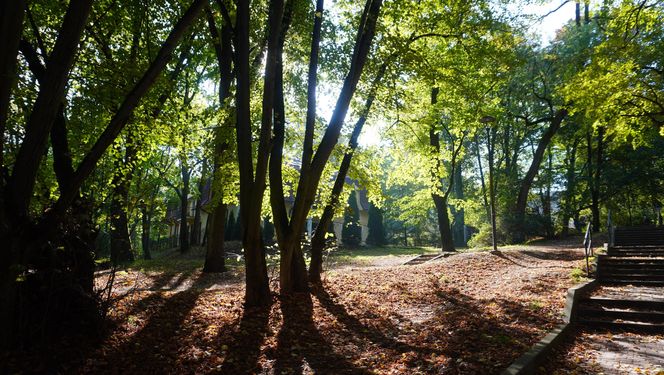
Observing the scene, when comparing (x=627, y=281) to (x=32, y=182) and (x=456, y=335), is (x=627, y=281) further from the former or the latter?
(x=32, y=182)

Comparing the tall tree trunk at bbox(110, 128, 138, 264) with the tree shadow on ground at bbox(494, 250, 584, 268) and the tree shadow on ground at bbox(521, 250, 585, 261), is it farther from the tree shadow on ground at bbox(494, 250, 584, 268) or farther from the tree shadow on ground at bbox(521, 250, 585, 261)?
the tree shadow on ground at bbox(521, 250, 585, 261)

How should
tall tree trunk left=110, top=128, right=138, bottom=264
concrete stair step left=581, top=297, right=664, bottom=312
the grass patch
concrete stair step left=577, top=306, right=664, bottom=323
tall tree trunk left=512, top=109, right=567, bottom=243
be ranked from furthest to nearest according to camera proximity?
tall tree trunk left=512, top=109, right=567, bottom=243 → the grass patch → concrete stair step left=581, top=297, right=664, bottom=312 → concrete stair step left=577, top=306, right=664, bottom=323 → tall tree trunk left=110, top=128, right=138, bottom=264

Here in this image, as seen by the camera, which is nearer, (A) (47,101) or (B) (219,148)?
(A) (47,101)

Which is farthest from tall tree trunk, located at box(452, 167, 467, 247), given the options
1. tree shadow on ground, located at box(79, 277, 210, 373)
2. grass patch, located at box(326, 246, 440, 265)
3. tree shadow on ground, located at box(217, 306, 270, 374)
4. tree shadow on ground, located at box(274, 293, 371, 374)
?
tree shadow on ground, located at box(79, 277, 210, 373)

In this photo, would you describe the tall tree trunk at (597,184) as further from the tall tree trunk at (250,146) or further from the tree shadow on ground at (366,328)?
the tall tree trunk at (250,146)

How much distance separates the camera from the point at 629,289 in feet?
32.4

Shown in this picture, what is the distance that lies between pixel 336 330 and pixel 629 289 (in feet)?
24.1

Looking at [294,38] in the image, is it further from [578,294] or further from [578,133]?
[578,133]

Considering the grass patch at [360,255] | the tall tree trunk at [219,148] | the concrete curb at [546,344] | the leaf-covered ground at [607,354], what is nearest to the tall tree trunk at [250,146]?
the tall tree trunk at [219,148]

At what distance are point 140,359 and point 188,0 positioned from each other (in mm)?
7116

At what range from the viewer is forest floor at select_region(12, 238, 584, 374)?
541 centimetres

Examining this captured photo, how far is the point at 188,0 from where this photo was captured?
8992 millimetres

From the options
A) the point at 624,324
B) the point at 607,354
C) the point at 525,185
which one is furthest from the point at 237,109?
the point at 525,185

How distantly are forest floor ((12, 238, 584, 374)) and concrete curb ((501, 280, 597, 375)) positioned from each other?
0.16 meters
